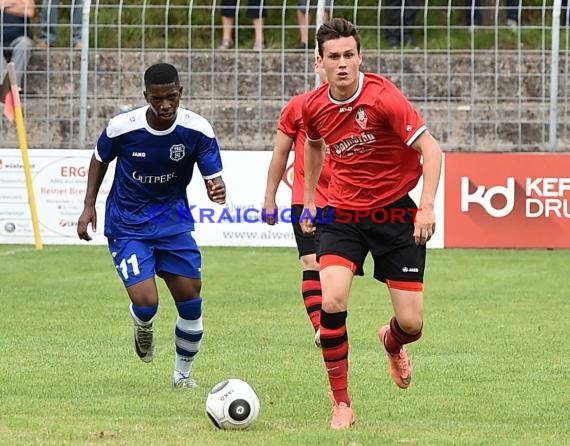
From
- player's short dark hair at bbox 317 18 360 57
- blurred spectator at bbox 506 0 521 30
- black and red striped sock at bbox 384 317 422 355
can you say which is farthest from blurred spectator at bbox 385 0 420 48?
player's short dark hair at bbox 317 18 360 57

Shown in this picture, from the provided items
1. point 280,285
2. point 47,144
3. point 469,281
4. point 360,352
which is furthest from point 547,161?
point 360,352

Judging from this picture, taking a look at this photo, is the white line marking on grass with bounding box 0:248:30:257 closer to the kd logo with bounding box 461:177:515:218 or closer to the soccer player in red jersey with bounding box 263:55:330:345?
the kd logo with bounding box 461:177:515:218

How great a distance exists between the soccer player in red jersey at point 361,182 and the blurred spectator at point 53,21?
435 inches

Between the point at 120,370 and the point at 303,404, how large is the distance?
1.74m

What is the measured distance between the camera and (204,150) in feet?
27.6

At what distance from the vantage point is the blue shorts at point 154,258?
838 cm

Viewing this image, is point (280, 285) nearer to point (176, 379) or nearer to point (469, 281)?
point (469, 281)

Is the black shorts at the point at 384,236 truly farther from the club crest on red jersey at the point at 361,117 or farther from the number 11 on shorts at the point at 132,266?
the number 11 on shorts at the point at 132,266

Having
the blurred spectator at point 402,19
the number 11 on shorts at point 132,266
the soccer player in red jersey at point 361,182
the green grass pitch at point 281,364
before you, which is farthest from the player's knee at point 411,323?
the blurred spectator at point 402,19

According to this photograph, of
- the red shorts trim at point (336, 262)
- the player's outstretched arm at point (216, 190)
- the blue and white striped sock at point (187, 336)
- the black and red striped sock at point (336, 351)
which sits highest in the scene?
the player's outstretched arm at point (216, 190)

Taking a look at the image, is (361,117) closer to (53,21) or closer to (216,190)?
(216,190)

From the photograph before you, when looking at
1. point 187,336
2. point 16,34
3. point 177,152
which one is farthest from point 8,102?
point 187,336

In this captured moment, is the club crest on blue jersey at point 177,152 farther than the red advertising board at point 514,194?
No

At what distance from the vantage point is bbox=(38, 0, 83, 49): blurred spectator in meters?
18.2
